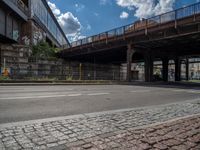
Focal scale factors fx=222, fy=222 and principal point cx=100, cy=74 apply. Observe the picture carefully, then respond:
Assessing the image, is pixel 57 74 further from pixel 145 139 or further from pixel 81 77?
pixel 145 139

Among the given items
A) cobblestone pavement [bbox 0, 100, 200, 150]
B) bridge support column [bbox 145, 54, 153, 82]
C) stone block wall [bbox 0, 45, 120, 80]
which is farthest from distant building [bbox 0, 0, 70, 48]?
cobblestone pavement [bbox 0, 100, 200, 150]

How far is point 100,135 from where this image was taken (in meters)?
4.34

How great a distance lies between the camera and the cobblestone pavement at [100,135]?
3756mm

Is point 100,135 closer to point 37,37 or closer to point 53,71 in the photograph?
point 53,71

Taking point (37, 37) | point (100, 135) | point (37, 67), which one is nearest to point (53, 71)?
point (37, 67)

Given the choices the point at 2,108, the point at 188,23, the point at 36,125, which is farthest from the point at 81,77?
the point at 36,125

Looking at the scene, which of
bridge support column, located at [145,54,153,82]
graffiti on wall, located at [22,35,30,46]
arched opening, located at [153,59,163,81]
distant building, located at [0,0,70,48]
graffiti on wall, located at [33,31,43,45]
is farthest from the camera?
arched opening, located at [153,59,163,81]

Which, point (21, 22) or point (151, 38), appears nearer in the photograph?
point (151, 38)

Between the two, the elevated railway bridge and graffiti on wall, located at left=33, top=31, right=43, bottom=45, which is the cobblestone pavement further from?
graffiti on wall, located at left=33, top=31, right=43, bottom=45

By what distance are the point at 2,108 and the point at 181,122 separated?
531cm

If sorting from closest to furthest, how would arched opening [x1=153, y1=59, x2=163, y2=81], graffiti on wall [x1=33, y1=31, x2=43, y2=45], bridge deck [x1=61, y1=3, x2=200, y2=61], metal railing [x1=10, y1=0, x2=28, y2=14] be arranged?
bridge deck [x1=61, y1=3, x2=200, y2=61] < metal railing [x1=10, y1=0, x2=28, y2=14] < graffiti on wall [x1=33, y1=31, x2=43, y2=45] < arched opening [x1=153, y1=59, x2=163, y2=81]

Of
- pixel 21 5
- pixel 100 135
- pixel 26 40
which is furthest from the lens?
pixel 26 40

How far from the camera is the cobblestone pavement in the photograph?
3756 mm

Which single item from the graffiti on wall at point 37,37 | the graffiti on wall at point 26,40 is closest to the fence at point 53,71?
the graffiti on wall at point 26,40
